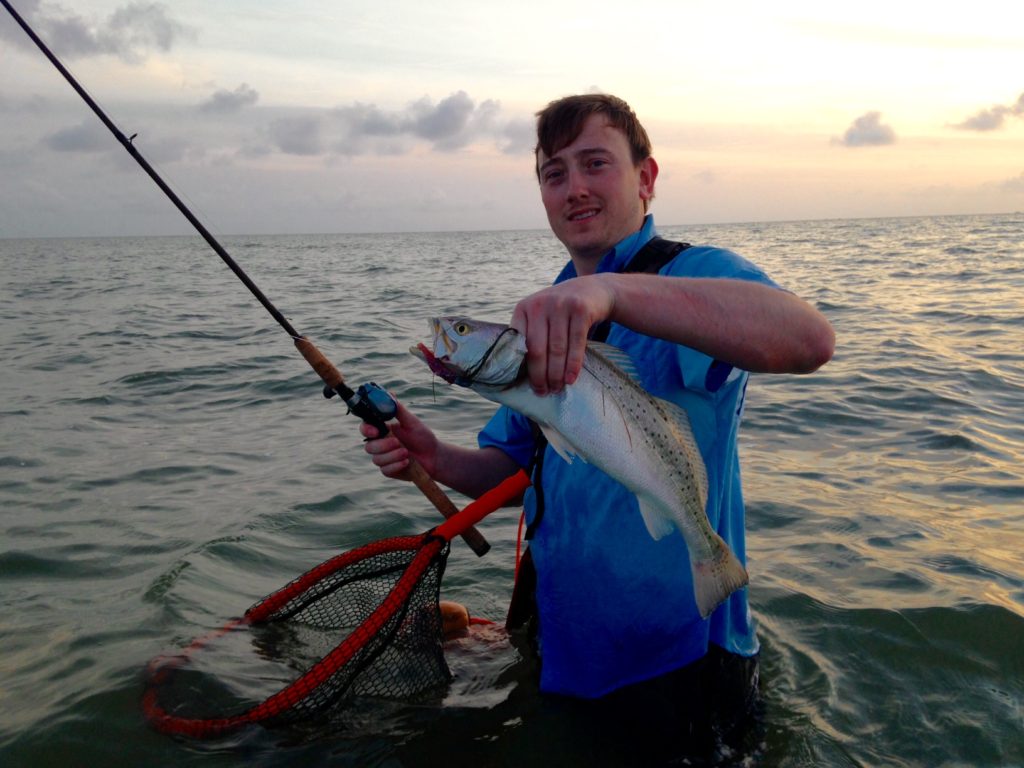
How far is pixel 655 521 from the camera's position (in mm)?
2779

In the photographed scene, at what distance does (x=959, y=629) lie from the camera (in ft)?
16.3

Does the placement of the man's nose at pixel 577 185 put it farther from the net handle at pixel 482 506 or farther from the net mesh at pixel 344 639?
the net mesh at pixel 344 639

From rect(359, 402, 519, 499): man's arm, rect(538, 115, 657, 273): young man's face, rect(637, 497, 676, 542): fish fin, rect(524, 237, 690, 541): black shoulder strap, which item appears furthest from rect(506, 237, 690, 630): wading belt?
rect(637, 497, 676, 542): fish fin

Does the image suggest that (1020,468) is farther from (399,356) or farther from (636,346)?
(399,356)

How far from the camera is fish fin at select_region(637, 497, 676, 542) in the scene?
2752 millimetres

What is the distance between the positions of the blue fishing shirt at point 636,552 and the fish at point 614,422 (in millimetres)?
252

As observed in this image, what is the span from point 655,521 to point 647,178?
5.59 feet

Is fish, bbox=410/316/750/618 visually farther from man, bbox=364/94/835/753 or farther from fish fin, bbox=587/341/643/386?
man, bbox=364/94/835/753

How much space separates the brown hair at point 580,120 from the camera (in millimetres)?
3479

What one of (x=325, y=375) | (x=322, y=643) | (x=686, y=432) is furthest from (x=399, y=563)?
(x=686, y=432)

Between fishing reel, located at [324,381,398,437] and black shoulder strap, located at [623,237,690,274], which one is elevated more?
black shoulder strap, located at [623,237,690,274]

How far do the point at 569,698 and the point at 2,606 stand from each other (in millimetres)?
3924

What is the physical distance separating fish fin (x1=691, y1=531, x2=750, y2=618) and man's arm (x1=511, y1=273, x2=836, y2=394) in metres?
0.68

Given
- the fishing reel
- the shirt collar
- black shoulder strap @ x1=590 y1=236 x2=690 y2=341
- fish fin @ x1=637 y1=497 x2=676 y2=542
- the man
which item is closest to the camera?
the man
